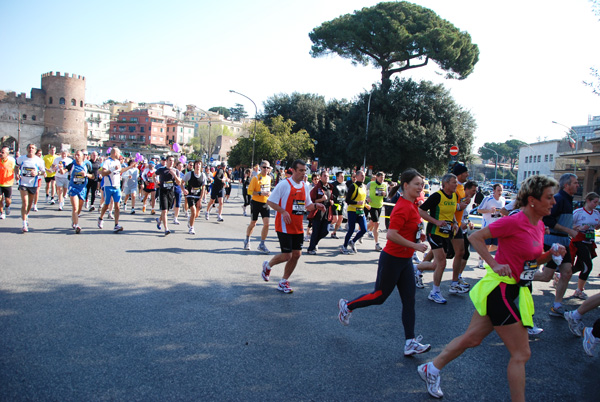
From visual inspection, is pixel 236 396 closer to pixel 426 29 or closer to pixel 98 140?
pixel 426 29

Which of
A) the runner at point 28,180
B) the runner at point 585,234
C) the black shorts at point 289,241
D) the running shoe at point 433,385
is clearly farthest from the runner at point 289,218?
the runner at point 28,180

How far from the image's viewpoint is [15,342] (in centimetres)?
378

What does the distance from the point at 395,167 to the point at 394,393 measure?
34026 mm

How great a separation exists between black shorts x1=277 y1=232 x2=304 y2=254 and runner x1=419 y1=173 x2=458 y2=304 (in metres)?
1.73

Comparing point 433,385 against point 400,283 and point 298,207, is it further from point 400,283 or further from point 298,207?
point 298,207

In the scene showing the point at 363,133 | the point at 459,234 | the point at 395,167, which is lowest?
the point at 459,234

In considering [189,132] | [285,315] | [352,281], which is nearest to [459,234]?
[352,281]

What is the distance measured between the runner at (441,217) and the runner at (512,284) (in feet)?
7.70

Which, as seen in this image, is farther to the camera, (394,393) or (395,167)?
(395,167)

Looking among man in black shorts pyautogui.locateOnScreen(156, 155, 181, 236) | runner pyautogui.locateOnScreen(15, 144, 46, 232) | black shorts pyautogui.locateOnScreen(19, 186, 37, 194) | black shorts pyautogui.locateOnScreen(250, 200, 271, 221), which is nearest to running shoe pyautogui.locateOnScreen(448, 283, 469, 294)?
black shorts pyautogui.locateOnScreen(250, 200, 271, 221)

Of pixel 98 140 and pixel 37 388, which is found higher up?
pixel 98 140

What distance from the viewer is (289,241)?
576 centimetres

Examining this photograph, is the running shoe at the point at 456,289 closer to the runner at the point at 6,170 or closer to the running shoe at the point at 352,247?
the running shoe at the point at 352,247

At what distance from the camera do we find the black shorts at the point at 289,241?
5746 mm
